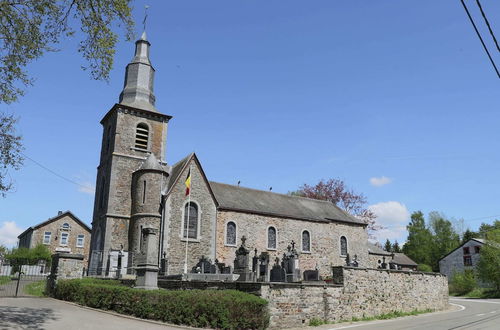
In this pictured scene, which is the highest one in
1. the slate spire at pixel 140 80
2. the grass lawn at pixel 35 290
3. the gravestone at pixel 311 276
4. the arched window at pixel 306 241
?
the slate spire at pixel 140 80

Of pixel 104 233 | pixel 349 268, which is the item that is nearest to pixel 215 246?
pixel 104 233

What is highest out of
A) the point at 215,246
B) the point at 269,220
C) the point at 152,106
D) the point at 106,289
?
the point at 152,106

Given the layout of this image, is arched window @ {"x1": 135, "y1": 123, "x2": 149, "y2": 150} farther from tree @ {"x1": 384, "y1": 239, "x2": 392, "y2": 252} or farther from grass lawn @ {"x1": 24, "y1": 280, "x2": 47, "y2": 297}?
tree @ {"x1": 384, "y1": 239, "x2": 392, "y2": 252}

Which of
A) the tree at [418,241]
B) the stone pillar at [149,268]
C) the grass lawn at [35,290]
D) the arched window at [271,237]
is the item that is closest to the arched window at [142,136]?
the arched window at [271,237]

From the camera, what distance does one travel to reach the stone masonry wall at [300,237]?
28.1m

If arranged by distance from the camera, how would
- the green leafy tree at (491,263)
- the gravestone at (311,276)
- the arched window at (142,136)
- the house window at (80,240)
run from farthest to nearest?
1. the house window at (80,240)
2. the green leafy tree at (491,263)
3. the arched window at (142,136)
4. the gravestone at (311,276)

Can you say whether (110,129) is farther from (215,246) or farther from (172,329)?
(172,329)

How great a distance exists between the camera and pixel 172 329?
1170cm

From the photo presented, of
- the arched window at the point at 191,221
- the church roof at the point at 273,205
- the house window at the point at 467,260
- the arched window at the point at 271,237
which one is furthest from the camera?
the house window at the point at 467,260

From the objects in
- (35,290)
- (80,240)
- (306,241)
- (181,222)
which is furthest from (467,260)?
(35,290)

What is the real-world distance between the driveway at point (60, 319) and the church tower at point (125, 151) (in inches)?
415

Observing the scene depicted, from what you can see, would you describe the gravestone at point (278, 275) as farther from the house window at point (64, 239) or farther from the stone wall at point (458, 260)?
the stone wall at point (458, 260)

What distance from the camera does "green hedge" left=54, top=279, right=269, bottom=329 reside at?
40.5 ft

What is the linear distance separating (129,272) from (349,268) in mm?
13885
